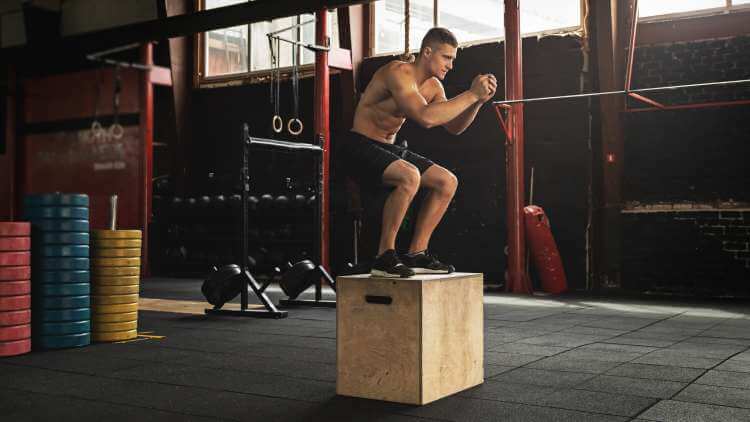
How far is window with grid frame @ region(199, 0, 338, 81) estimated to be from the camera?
29.9 feet

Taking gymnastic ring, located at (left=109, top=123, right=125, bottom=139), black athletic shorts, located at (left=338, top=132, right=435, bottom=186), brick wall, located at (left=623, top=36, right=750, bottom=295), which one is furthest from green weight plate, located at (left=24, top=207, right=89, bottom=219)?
gymnastic ring, located at (left=109, top=123, right=125, bottom=139)

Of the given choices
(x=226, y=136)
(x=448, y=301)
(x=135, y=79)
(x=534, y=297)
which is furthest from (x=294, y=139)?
(x=448, y=301)

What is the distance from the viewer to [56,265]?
3658 mm

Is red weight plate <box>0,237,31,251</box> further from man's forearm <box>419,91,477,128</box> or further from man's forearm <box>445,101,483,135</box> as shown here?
man's forearm <box>445,101,483,135</box>

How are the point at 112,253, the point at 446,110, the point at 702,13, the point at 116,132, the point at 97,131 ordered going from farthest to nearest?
the point at 97,131 → the point at 116,132 → the point at 702,13 → the point at 112,253 → the point at 446,110

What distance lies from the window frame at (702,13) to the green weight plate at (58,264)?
5.60 meters

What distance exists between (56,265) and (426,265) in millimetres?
1930

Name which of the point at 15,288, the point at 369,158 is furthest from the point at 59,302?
the point at 369,158

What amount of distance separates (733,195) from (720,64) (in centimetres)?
118

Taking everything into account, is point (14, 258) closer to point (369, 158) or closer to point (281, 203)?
point (369, 158)

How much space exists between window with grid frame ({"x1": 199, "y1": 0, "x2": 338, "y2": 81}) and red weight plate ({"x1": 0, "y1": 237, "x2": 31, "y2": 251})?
5.80 m

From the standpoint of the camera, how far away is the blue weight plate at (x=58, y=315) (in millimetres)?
3672

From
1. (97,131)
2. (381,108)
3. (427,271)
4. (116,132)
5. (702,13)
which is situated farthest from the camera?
(97,131)

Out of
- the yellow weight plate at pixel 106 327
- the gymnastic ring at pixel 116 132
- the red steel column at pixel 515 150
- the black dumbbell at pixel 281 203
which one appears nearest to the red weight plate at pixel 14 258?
the yellow weight plate at pixel 106 327
